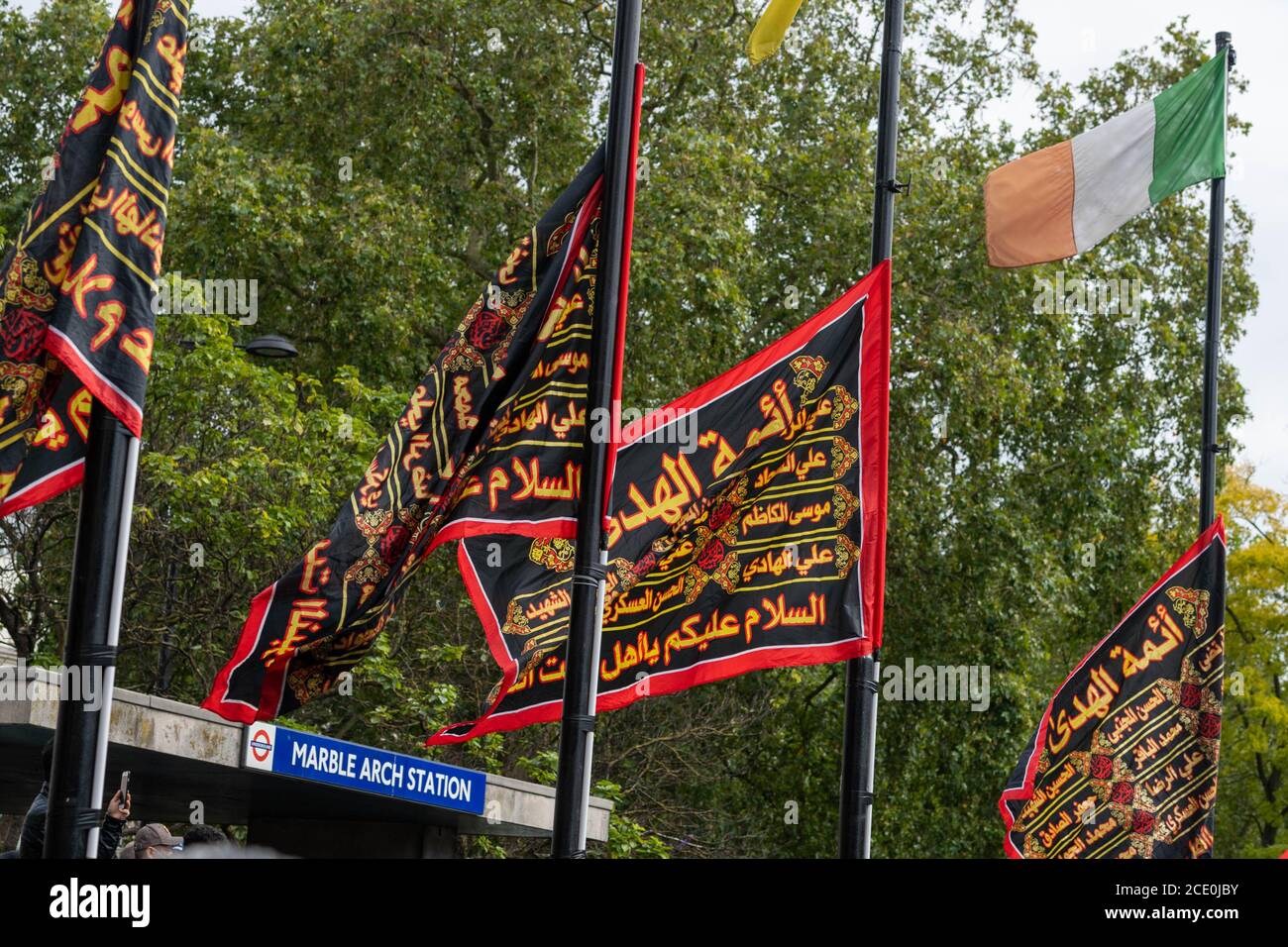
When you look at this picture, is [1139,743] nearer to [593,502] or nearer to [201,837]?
[593,502]

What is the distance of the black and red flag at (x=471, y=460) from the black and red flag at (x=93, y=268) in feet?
4.31

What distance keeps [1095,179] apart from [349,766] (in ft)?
22.7

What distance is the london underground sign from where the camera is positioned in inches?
418

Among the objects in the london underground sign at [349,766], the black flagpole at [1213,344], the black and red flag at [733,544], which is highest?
the black flagpole at [1213,344]

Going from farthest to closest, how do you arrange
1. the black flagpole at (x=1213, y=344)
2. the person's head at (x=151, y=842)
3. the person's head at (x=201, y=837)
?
the black flagpole at (x=1213, y=344) → the person's head at (x=201, y=837) → the person's head at (x=151, y=842)

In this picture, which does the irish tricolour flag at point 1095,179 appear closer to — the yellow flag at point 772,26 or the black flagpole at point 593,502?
the yellow flag at point 772,26

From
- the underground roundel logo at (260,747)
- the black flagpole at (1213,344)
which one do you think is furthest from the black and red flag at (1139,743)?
the underground roundel logo at (260,747)

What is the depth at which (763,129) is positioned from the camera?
24.0 m

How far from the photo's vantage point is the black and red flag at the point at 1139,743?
10891mm

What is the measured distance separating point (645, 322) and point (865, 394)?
12779 millimetres

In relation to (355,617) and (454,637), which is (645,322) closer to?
(454,637)

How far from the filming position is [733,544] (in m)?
8.02

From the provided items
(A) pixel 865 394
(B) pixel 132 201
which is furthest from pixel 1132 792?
(B) pixel 132 201

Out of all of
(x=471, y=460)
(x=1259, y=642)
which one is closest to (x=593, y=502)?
(x=471, y=460)
